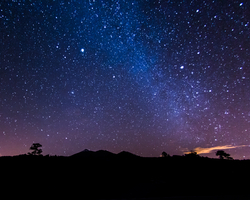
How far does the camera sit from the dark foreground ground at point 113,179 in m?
6.21

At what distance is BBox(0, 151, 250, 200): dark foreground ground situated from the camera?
6215 millimetres

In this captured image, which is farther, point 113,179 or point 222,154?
point 222,154

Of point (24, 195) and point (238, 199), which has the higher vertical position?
point (238, 199)

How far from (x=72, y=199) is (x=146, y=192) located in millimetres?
2998

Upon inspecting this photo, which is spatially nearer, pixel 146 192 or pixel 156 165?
pixel 146 192

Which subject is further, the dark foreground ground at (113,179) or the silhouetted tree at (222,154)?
the silhouetted tree at (222,154)

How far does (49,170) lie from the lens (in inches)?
338

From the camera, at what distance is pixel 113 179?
8.16 meters

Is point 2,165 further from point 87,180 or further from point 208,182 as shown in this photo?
point 208,182

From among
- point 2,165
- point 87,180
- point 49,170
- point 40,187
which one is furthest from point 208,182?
point 2,165

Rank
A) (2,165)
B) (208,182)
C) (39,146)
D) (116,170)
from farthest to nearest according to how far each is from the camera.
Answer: (39,146) → (116,170) → (2,165) → (208,182)

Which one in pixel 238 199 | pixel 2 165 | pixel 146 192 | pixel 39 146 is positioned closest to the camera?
pixel 238 199

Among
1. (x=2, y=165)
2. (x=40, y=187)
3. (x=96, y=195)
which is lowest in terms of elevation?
(x=96, y=195)

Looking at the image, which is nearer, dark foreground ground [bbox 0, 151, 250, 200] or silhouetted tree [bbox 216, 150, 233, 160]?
dark foreground ground [bbox 0, 151, 250, 200]
